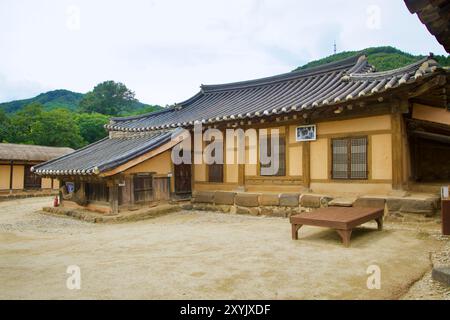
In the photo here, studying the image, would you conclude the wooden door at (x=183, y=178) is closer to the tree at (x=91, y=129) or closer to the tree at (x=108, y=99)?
the tree at (x=91, y=129)

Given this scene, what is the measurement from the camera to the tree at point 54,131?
32.8m

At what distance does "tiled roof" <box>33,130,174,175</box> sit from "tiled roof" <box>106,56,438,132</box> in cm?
71

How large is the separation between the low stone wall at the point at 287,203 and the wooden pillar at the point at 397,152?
0.54 m

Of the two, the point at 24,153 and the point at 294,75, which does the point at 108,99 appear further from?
the point at 294,75

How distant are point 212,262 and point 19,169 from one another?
66.8 ft

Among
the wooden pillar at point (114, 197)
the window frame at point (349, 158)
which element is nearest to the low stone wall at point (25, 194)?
the wooden pillar at point (114, 197)

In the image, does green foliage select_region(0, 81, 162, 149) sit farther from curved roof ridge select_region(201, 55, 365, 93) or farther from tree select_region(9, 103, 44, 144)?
curved roof ridge select_region(201, 55, 365, 93)

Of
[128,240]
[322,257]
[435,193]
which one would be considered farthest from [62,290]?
[435,193]

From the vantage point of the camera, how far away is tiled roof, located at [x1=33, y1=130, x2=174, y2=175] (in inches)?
392

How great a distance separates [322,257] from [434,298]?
1.87 metres

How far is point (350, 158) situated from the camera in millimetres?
9117

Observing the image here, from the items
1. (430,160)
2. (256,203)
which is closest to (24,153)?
(256,203)

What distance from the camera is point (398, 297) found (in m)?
3.59

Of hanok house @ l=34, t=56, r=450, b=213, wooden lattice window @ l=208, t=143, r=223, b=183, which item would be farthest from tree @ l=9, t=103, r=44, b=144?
wooden lattice window @ l=208, t=143, r=223, b=183
